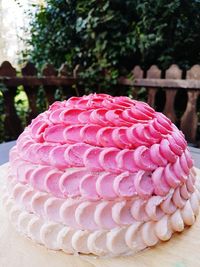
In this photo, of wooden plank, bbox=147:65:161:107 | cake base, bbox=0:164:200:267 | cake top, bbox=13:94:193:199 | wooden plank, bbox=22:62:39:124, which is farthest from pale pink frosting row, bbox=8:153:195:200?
wooden plank, bbox=147:65:161:107

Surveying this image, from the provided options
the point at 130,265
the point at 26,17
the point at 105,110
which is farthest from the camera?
the point at 26,17

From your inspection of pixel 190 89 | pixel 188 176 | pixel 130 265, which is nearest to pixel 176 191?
pixel 188 176

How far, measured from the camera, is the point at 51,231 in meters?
0.63

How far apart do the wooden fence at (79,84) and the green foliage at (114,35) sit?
0.59 feet

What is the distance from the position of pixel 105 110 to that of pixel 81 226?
28 centimetres

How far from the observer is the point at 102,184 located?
1.97ft

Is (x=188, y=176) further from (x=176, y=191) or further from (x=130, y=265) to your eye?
(x=130, y=265)

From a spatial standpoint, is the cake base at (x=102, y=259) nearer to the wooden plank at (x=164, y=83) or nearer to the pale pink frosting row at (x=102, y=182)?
the pale pink frosting row at (x=102, y=182)

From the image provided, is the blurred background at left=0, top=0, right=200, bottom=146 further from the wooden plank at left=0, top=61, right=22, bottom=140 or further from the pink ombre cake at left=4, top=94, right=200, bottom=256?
the pink ombre cake at left=4, top=94, right=200, bottom=256

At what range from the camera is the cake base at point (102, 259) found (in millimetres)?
566

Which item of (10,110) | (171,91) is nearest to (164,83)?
(171,91)

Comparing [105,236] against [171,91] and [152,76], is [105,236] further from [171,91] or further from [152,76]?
[152,76]

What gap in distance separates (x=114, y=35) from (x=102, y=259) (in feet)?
8.02

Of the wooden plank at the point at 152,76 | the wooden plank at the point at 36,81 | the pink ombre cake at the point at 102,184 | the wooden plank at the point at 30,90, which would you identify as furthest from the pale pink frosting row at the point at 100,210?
the wooden plank at the point at 152,76
